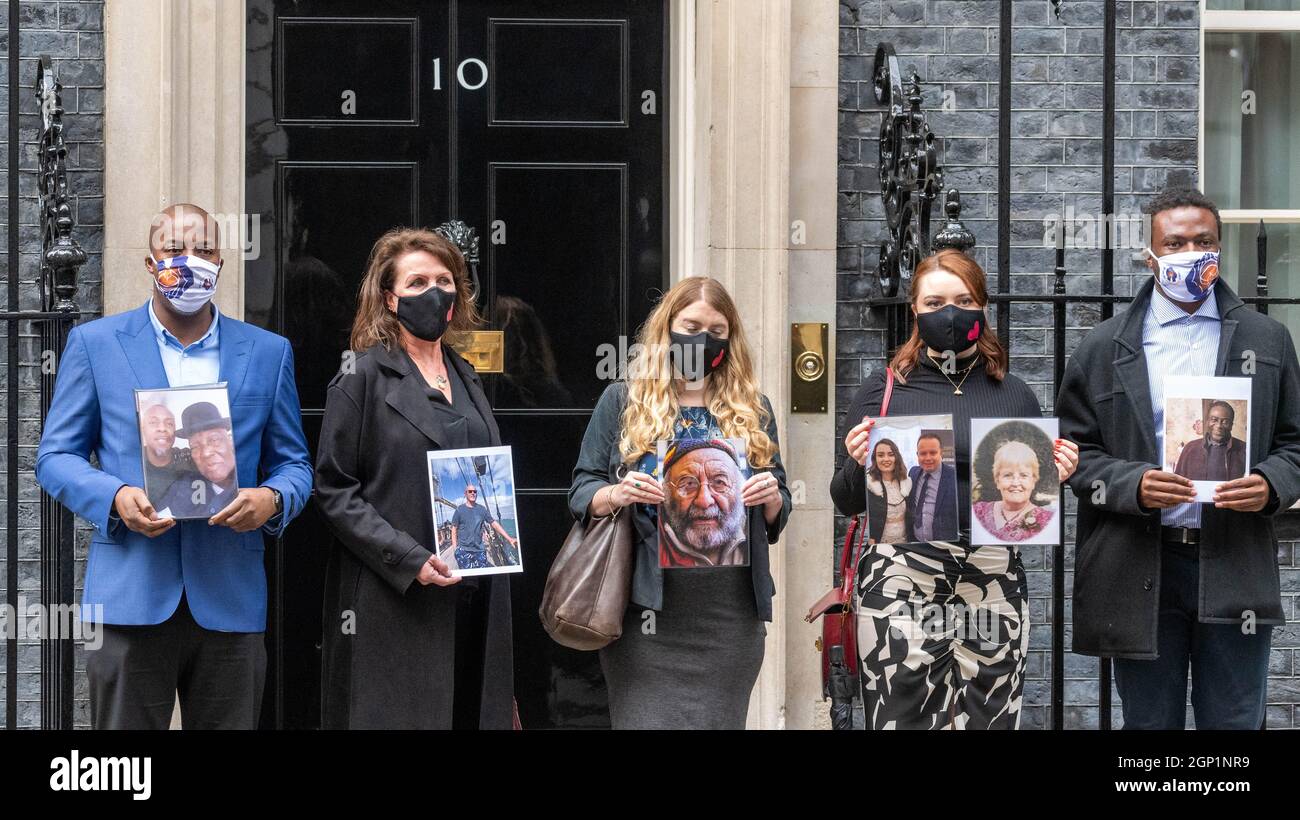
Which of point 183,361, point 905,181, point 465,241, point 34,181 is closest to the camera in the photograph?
point 183,361

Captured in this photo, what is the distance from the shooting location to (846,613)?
4.82 metres

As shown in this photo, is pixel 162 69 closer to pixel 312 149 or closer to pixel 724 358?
pixel 312 149

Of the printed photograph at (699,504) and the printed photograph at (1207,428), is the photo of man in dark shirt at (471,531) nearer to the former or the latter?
the printed photograph at (699,504)

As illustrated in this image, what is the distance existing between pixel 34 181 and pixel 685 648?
11.5 ft

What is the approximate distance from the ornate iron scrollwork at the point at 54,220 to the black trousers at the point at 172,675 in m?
1.37

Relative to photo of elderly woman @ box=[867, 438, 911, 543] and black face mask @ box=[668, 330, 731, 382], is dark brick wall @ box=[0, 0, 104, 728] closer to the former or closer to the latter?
black face mask @ box=[668, 330, 731, 382]

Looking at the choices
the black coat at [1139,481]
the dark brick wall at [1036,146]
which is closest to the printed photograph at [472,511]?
the black coat at [1139,481]

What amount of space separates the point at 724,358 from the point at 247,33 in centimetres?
308

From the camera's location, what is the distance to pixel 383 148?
6.62 metres

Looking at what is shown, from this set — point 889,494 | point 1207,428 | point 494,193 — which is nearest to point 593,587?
point 889,494

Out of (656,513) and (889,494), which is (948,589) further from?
(656,513)

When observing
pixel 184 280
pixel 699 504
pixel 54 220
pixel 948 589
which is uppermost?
pixel 54 220

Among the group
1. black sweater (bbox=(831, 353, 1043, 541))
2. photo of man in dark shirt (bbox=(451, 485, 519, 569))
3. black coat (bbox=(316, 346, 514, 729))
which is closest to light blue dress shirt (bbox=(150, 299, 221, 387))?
black coat (bbox=(316, 346, 514, 729))

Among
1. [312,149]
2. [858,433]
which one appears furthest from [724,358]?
[312,149]
